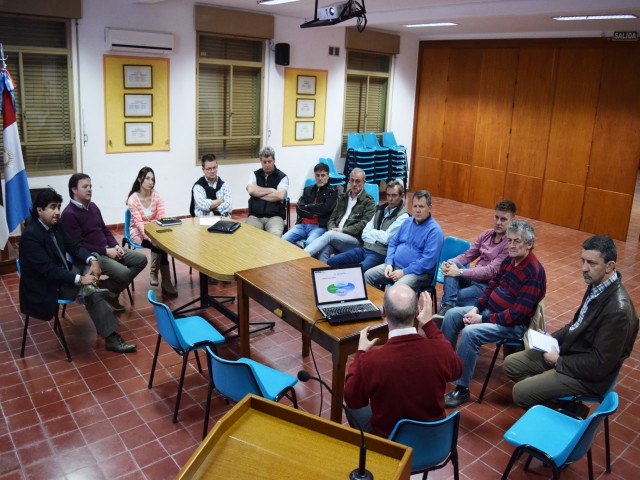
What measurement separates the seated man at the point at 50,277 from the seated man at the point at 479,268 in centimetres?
260

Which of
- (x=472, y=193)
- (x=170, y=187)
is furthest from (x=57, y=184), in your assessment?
(x=472, y=193)

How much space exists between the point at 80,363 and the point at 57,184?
3674 mm

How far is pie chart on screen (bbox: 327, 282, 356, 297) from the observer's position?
3.58 meters

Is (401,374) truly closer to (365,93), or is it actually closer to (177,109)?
(177,109)

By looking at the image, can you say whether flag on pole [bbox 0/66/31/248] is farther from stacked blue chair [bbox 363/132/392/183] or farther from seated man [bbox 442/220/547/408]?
stacked blue chair [bbox 363/132/392/183]

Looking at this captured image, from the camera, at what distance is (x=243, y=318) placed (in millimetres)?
4211

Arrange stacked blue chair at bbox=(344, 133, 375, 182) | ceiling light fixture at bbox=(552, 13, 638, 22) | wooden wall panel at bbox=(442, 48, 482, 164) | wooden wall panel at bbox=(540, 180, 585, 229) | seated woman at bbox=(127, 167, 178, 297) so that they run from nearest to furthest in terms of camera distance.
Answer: seated woman at bbox=(127, 167, 178, 297) < ceiling light fixture at bbox=(552, 13, 638, 22) < wooden wall panel at bbox=(540, 180, 585, 229) < stacked blue chair at bbox=(344, 133, 375, 182) < wooden wall panel at bbox=(442, 48, 482, 164)

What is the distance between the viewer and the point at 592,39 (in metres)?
8.48

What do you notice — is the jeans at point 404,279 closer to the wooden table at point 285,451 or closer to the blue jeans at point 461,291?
the blue jeans at point 461,291

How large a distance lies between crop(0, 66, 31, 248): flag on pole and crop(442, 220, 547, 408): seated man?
4.54 m

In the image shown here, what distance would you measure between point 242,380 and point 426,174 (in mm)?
9151

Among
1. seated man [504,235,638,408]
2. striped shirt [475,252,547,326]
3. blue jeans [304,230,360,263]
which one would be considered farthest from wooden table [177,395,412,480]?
blue jeans [304,230,360,263]

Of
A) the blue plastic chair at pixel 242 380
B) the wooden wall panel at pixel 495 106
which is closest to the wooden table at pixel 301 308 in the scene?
the blue plastic chair at pixel 242 380

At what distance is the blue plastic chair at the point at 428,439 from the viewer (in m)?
2.43
